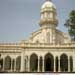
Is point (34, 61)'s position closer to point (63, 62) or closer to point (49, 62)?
point (49, 62)

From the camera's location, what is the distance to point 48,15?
61.5m

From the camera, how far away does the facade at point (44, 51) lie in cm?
5197

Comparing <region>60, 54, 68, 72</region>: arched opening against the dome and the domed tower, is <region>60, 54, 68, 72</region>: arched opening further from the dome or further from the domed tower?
the dome

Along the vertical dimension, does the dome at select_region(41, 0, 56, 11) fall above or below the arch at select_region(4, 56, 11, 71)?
above

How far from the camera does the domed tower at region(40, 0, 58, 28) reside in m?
60.4

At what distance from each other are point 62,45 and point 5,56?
11.5 m

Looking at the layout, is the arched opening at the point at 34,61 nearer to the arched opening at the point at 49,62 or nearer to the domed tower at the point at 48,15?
the arched opening at the point at 49,62

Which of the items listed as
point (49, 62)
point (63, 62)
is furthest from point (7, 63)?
point (63, 62)

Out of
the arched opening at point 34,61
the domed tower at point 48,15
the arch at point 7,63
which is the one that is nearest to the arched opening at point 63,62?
the arched opening at point 34,61

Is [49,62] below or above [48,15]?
below

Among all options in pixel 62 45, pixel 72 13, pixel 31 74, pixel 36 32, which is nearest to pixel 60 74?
pixel 31 74

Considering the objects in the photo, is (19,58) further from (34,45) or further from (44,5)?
(44,5)

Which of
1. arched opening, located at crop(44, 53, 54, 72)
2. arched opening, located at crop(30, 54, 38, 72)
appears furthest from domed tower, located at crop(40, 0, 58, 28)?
arched opening, located at crop(30, 54, 38, 72)

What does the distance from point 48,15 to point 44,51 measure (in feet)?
38.4
